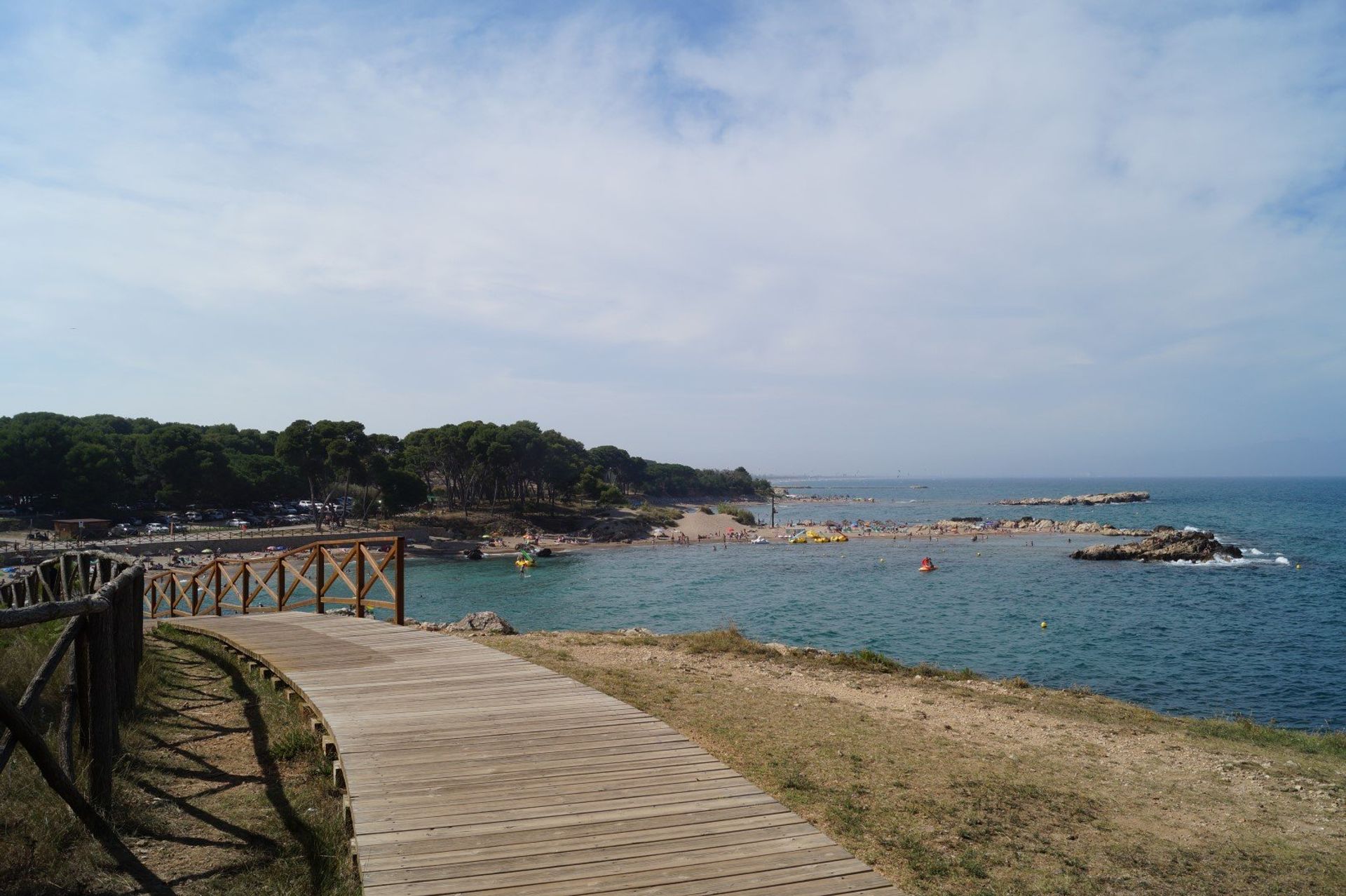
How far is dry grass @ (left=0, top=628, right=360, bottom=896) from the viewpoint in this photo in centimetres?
400

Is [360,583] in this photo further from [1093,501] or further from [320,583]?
[1093,501]

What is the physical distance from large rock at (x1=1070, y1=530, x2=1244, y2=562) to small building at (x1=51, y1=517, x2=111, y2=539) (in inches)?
2579

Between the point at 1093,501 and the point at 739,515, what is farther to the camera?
the point at 1093,501

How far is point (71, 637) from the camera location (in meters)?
4.54

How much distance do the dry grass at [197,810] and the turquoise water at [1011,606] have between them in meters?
18.2

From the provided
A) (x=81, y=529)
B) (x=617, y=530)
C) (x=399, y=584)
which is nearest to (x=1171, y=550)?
(x=617, y=530)

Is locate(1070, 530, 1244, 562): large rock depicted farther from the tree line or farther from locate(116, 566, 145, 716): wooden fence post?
locate(116, 566, 145, 716): wooden fence post

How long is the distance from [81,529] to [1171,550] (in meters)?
70.6

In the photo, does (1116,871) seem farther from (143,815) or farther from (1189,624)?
(1189,624)

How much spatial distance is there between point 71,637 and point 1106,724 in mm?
12050

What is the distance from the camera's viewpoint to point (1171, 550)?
167ft

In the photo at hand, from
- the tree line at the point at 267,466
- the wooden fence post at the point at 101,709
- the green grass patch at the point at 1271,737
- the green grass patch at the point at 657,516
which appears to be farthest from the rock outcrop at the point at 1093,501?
the wooden fence post at the point at 101,709

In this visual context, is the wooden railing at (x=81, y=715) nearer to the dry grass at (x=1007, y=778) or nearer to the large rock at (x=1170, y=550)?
the dry grass at (x=1007, y=778)

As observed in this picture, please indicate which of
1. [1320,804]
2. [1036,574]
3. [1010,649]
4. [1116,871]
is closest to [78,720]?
[1116,871]
